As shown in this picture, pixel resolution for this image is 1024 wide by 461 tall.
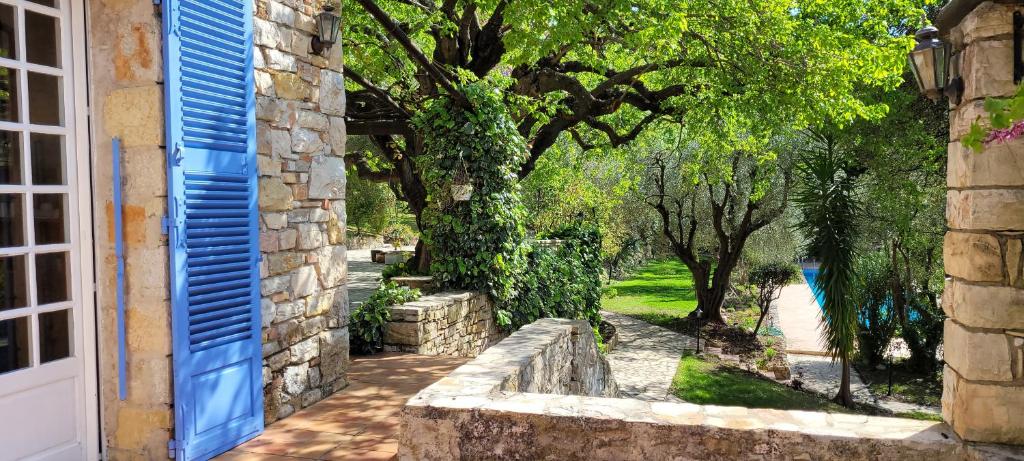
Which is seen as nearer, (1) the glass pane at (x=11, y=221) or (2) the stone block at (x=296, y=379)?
(1) the glass pane at (x=11, y=221)

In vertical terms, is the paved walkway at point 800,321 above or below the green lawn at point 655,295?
below

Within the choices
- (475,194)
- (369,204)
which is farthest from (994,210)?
(369,204)

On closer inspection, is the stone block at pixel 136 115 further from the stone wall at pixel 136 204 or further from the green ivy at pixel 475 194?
the green ivy at pixel 475 194

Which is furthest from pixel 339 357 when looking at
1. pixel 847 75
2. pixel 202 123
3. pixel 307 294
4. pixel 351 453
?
pixel 847 75

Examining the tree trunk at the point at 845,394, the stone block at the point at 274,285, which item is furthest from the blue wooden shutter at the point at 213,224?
A: the tree trunk at the point at 845,394

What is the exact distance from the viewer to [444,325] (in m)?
7.20

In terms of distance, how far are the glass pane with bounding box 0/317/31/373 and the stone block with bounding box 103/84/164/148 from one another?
91cm

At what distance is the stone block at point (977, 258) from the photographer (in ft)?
9.36

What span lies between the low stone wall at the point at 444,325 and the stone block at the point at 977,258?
4694mm

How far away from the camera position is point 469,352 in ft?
25.5

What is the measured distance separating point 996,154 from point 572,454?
2.15 metres

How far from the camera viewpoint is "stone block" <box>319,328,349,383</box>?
4719 mm

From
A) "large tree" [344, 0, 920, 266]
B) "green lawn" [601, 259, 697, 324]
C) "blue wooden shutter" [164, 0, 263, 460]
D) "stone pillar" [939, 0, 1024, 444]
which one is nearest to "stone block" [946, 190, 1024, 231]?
"stone pillar" [939, 0, 1024, 444]

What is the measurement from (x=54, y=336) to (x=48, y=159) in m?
0.80
